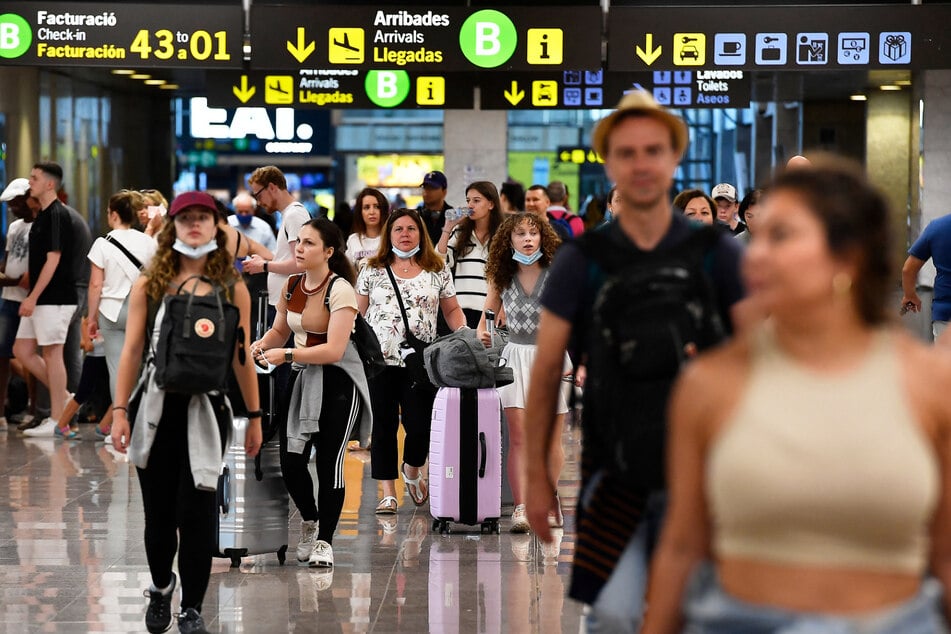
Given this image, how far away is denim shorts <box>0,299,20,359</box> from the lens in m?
11.9

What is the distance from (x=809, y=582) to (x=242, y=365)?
375 cm

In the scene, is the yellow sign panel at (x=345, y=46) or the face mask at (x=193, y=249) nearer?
the face mask at (x=193, y=249)

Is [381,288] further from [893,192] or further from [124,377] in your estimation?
[893,192]

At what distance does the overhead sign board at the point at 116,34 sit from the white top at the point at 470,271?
396 centimetres

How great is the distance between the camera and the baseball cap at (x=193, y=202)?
5520 mm

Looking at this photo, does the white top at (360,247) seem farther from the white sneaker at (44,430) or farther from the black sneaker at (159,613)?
the black sneaker at (159,613)

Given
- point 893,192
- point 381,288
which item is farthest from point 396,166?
point 381,288

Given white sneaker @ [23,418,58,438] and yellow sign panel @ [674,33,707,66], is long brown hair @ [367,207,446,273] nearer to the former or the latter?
white sneaker @ [23,418,58,438]

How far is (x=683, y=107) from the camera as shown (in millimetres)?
13625

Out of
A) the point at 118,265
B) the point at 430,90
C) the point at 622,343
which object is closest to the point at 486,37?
the point at 430,90

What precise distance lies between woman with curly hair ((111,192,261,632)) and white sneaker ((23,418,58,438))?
6.66 metres

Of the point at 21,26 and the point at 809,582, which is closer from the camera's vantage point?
the point at 809,582

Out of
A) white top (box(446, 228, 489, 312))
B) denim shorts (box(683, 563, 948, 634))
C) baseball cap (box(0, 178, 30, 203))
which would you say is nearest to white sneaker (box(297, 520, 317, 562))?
white top (box(446, 228, 489, 312))

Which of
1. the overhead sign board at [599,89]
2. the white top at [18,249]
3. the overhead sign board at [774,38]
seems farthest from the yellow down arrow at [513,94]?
the white top at [18,249]
